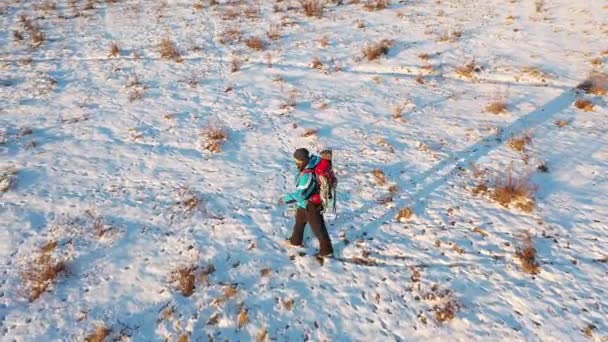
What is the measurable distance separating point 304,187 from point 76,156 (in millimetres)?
6189

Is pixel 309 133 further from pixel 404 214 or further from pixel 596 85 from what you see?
pixel 596 85

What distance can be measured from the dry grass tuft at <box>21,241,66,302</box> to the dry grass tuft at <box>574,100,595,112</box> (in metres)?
11.6

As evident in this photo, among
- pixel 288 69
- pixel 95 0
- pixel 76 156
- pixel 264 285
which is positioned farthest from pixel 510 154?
pixel 95 0

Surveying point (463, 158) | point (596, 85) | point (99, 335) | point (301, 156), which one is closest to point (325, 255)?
point (301, 156)

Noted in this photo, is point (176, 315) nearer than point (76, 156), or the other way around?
point (176, 315)

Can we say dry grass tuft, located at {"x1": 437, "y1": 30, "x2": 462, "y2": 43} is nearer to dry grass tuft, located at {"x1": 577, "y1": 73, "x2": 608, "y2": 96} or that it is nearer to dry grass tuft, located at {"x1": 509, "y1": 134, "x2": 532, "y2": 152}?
dry grass tuft, located at {"x1": 577, "y1": 73, "x2": 608, "y2": 96}

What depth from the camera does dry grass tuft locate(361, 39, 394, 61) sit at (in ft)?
44.1

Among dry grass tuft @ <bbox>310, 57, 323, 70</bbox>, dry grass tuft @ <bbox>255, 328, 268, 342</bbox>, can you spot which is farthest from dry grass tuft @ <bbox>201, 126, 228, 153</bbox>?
dry grass tuft @ <bbox>255, 328, 268, 342</bbox>

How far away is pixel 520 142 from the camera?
898 centimetres

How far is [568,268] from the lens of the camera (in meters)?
6.19

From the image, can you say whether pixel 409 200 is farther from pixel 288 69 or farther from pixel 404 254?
pixel 288 69

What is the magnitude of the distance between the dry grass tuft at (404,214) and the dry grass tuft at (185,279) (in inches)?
139

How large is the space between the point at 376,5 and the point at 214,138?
1205 cm

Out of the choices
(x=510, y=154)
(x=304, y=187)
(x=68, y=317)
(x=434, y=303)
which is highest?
(x=304, y=187)
